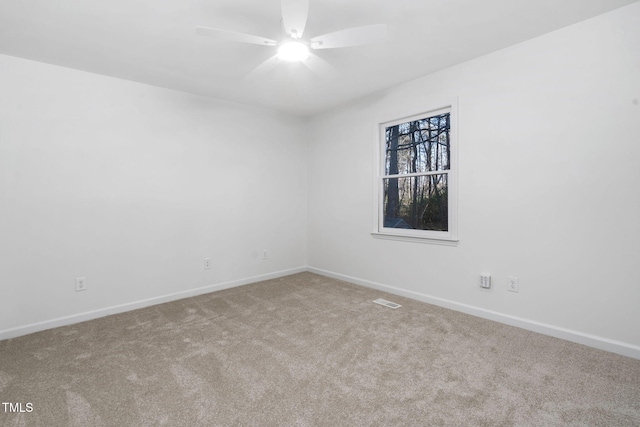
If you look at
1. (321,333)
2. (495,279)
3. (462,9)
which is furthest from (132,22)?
(495,279)

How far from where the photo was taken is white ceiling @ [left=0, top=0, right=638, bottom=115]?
6.91 ft

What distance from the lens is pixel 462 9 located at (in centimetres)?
215

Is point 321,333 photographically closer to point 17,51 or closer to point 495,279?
point 495,279

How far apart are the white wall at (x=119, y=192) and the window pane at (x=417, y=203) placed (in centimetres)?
171

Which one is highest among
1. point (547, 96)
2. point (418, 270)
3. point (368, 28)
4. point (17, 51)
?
point (17, 51)

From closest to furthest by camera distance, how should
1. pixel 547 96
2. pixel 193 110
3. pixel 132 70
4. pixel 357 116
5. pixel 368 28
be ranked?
pixel 368 28 < pixel 547 96 < pixel 132 70 < pixel 193 110 < pixel 357 116

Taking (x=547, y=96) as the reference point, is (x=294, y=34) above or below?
above

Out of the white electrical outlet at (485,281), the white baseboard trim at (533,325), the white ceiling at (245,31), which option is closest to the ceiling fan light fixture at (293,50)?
the white ceiling at (245,31)

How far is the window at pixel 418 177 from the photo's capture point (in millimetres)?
3236

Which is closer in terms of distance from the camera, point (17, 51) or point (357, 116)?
point (17, 51)

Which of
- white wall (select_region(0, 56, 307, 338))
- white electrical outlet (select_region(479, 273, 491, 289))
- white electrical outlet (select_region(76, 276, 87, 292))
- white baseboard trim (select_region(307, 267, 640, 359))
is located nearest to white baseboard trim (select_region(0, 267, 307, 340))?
white wall (select_region(0, 56, 307, 338))

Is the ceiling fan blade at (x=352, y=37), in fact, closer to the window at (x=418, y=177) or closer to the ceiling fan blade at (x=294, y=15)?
the ceiling fan blade at (x=294, y=15)

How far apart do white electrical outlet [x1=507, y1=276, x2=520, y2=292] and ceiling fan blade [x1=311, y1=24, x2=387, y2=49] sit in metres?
2.27

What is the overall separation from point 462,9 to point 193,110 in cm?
296
